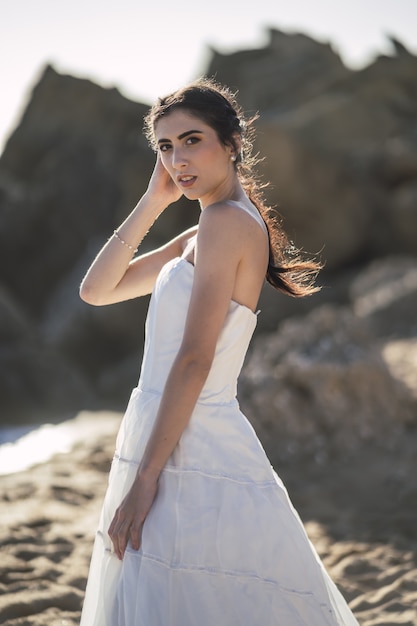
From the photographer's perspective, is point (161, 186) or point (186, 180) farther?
point (161, 186)

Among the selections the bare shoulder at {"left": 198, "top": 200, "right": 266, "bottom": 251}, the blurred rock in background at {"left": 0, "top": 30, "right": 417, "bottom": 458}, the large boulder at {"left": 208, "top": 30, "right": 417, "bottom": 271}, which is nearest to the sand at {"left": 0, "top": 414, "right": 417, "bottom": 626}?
the blurred rock in background at {"left": 0, "top": 30, "right": 417, "bottom": 458}

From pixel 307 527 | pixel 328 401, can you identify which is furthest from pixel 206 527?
pixel 328 401

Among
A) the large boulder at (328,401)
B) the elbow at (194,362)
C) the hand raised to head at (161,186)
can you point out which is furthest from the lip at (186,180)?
the large boulder at (328,401)

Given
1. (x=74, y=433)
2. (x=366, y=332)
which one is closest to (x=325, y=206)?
(x=366, y=332)

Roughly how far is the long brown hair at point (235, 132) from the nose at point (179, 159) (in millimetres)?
98

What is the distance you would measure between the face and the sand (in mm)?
1921

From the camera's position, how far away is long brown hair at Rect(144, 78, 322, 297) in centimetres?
191

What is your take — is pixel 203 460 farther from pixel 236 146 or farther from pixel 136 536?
pixel 236 146

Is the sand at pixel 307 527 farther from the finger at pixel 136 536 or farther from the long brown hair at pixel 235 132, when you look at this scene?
the long brown hair at pixel 235 132

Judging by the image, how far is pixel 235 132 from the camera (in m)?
1.97

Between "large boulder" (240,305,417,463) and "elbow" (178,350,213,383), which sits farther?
"large boulder" (240,305,417,463)

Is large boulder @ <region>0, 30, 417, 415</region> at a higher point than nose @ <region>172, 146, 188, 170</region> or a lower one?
higher

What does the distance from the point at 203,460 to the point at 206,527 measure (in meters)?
0.16

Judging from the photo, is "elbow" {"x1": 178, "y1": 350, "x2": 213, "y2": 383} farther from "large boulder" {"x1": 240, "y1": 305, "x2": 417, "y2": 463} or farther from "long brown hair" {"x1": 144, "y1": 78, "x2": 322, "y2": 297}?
"large boulder" {"x1": 240, "y1": 305, "x2": 417, "y2": 463}
